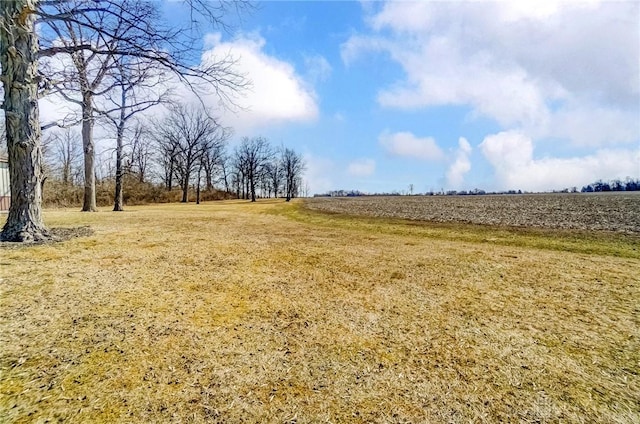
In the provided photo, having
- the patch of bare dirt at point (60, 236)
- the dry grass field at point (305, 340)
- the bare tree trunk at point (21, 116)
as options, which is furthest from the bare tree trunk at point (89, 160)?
the dry grass field at point (305, 340)

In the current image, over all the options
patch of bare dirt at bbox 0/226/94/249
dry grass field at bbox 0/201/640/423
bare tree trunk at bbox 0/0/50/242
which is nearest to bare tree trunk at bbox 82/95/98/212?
patch of bare dirt at bbox 0/226/94/249

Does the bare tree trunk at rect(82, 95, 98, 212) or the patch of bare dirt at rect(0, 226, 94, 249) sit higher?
the bare tree trunk at rect(82, 95, 98, 212)

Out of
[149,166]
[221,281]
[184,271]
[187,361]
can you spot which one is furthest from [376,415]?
[149,166]

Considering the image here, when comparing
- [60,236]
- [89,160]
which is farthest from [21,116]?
[89,160]

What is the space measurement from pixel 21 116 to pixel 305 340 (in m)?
7.56

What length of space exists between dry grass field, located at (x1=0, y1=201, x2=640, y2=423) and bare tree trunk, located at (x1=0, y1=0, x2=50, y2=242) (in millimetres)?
1058

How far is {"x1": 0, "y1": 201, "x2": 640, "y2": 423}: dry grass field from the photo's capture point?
2541 mm

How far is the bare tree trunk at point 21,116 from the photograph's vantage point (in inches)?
242

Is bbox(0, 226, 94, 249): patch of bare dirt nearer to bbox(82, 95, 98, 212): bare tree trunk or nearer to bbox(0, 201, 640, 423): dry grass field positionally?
bbox(0, 201, 640, 423): dry grass field

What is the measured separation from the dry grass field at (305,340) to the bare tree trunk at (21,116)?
41.7 inches

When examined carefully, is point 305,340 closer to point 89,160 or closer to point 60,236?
point 60,236

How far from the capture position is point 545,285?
A: 5.59m

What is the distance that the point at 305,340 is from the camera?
11.6ft

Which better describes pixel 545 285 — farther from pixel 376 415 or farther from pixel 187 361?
pixel 187 361
